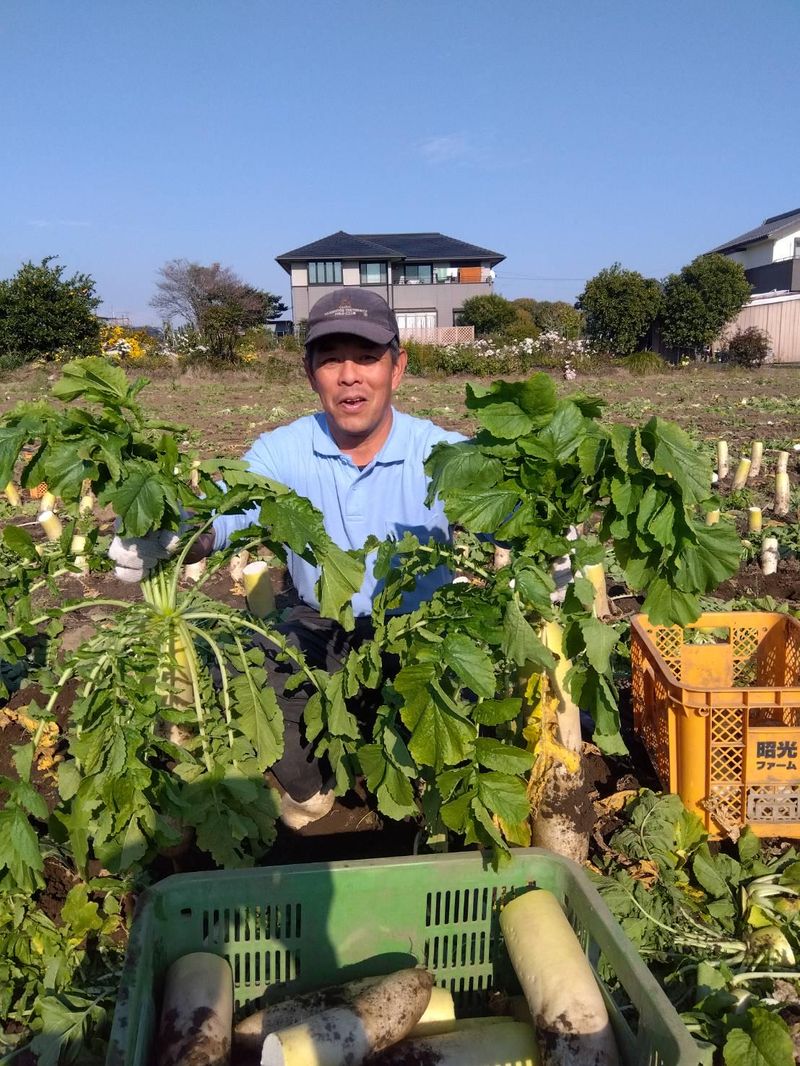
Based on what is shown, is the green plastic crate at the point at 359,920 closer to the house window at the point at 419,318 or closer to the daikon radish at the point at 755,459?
the daikon radish at the point at 755,459

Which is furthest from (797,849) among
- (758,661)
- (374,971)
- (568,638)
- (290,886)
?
(290,886)

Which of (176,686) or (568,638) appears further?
(176,686)

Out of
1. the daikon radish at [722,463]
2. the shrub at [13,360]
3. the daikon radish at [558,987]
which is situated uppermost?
the shrub at [13,360]

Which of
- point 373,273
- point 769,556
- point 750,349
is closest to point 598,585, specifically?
point 769,556

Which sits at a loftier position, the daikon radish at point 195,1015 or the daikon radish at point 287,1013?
the daikon radish at point 195,1015

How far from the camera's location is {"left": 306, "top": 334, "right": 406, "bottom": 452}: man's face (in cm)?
313

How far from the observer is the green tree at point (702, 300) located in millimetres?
34250

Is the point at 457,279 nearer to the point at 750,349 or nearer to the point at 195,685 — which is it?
the point at 750,349

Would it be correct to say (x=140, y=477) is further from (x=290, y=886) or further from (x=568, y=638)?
(x=568, y=638)

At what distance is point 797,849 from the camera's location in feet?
9.45

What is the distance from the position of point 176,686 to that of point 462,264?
156 feet

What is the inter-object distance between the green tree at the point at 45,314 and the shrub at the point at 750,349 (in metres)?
24.8

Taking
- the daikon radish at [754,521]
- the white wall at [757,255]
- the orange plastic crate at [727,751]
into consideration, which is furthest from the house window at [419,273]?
the orange plastic crate at [727,751]

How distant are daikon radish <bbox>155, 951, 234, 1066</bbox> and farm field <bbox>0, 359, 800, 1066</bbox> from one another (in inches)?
11.7
